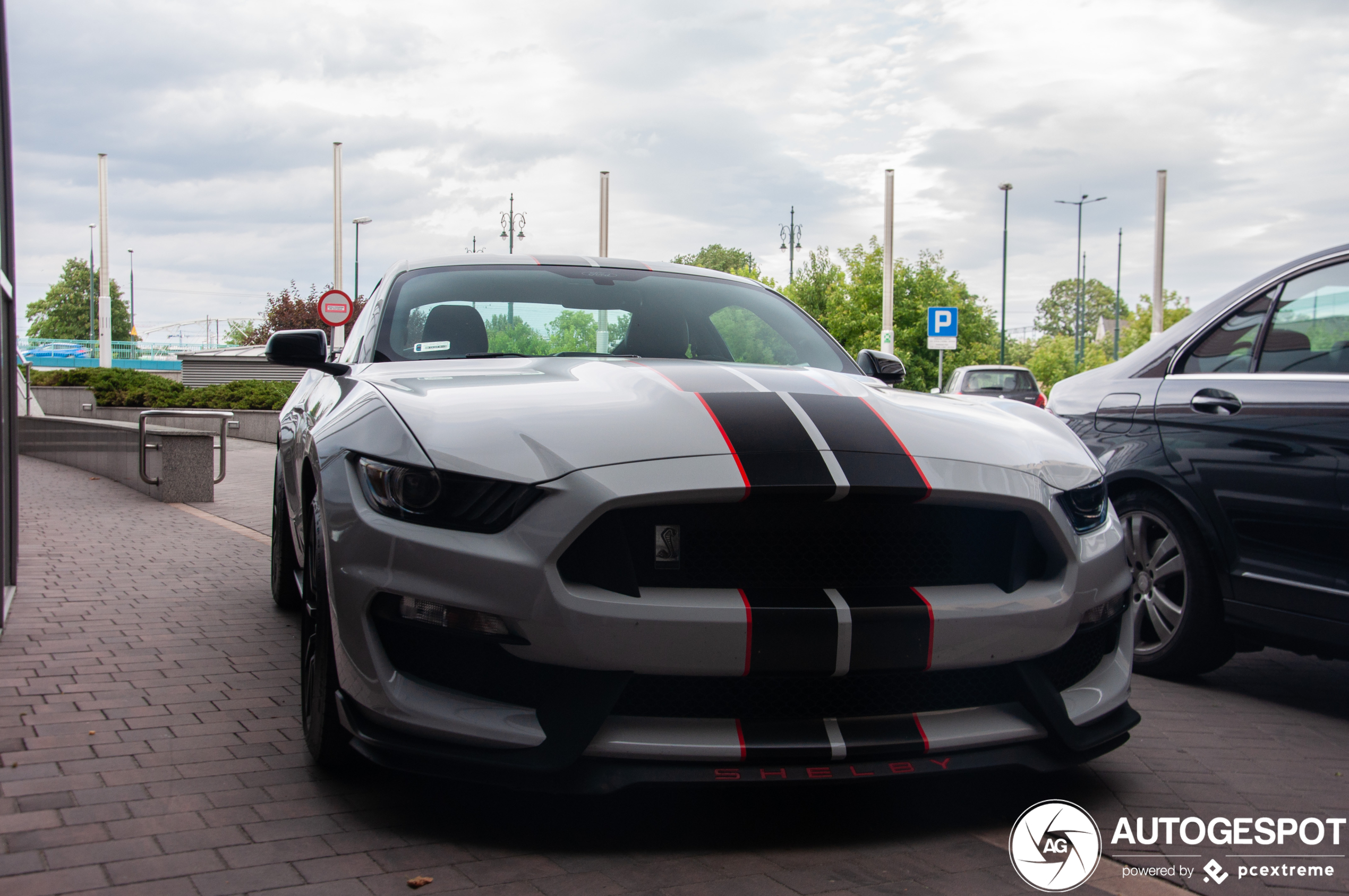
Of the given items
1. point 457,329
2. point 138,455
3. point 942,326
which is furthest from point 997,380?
point 457,329

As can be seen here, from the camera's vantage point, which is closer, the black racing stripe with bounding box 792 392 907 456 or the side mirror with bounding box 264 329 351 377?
the black racing stripe with bounding box 792 392 907 456

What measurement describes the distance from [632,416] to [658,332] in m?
1.45

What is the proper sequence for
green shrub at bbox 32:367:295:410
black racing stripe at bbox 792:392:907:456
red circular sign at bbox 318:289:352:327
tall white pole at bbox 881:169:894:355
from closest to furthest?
1. black racing stripe at bbox 792:392:907:456
2. red circular sign at bbox 318:289:352:327
3. green shrub at bbox 32:367:295:410
4. tall white pole at bbox 881:169:894:355

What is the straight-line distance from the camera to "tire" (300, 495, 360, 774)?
302 cm

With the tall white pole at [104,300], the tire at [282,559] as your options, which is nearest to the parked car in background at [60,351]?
the tall white pole at [104,300]

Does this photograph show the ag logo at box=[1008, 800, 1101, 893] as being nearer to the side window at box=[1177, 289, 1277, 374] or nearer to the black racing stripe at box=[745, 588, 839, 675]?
the black racing stripe at box=[745, 588, 839, 675]

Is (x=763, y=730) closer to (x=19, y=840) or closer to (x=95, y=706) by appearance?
(x=19, y=840)

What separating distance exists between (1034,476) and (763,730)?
94 cm

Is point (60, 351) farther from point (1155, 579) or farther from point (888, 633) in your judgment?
point (888, 633)

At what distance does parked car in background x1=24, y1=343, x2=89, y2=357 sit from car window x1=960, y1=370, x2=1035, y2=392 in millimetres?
45546

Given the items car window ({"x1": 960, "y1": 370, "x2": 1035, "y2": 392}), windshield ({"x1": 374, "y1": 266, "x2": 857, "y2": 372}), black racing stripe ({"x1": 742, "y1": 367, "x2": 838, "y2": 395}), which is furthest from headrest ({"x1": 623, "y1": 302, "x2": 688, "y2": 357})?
car window ({"x1": 960, "y1": 370, "x2": 1035, "y2": 392})

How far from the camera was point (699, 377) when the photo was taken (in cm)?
324

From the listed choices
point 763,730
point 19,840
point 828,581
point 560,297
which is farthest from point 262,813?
point 560,297

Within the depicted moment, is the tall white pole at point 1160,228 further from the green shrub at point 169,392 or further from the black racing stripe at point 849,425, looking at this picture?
the black racing stripe at point 849,425
